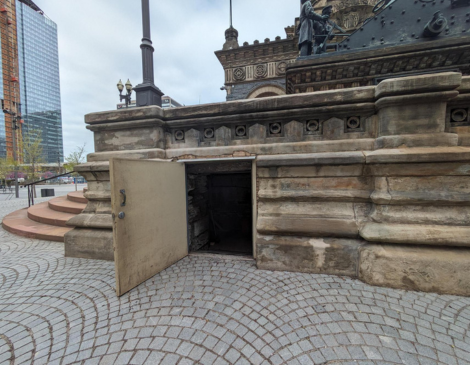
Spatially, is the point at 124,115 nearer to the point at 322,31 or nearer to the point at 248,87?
the point at 322,31

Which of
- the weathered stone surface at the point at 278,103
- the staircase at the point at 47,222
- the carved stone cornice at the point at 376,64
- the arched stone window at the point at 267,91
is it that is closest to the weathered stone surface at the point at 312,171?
the weathered stone surface at the point at 278,103

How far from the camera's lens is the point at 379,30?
5.06 meters

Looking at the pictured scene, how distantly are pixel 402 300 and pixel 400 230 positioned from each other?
0.87 meters

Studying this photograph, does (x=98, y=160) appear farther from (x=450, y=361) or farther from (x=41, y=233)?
(x=450, y=361)

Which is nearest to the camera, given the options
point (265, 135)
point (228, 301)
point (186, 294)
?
point (228, 301)

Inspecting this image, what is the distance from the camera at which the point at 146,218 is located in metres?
3.05

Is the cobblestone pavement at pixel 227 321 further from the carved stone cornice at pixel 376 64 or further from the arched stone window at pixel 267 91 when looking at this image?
the arched stone window at pixel 267 91

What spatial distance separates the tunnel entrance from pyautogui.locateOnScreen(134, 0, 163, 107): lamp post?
2.44 metres

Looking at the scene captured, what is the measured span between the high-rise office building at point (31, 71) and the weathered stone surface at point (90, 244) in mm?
55915

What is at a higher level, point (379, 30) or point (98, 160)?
point (379, 30)

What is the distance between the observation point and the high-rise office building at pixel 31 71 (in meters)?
50.3

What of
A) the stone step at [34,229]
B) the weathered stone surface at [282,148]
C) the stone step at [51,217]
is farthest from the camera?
the stone step at [51,217]

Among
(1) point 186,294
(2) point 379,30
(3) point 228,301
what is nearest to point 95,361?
(1) point 186,294

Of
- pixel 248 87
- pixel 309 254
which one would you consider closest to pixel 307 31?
pixel 309 254
